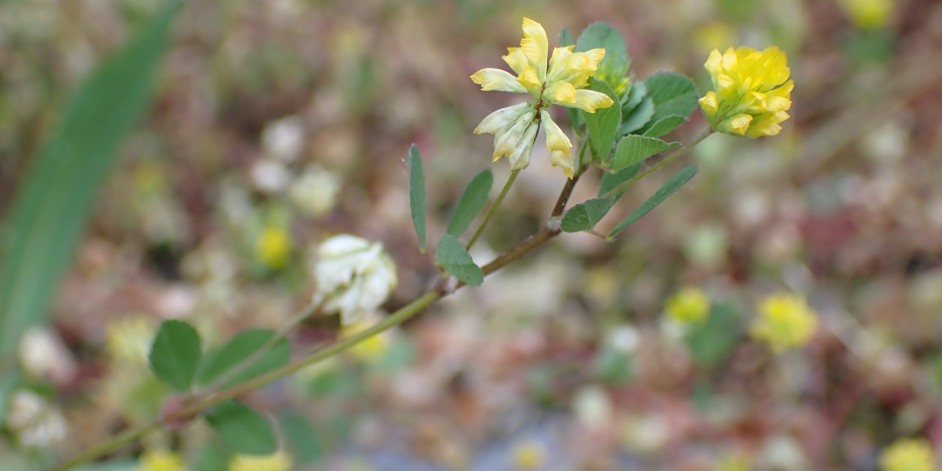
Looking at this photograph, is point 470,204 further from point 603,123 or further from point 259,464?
point 259,464

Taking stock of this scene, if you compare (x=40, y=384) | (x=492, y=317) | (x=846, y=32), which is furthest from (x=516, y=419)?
(x=846, y=32)

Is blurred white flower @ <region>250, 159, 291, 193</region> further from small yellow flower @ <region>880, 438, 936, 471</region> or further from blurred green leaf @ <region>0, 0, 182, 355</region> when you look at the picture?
small yellow flower @ <region>880, 438, 936, 471</region>

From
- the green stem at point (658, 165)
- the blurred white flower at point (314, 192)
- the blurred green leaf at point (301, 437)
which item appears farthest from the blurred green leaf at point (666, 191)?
the blurred white flower at point (314, 192)

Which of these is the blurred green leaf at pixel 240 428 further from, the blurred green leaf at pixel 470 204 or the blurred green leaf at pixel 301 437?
the blurred green leaf at pixel 301 437

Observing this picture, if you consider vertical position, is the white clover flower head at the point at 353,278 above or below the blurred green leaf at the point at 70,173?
below

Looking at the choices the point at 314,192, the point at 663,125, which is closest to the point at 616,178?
the point at 663,125

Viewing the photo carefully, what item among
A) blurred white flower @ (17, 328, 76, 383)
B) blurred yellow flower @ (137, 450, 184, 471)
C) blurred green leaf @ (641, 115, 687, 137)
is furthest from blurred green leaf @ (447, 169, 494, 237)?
blurred white flower @ (17, 328, 76, 383)

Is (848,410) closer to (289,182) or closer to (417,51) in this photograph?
(289,182)
